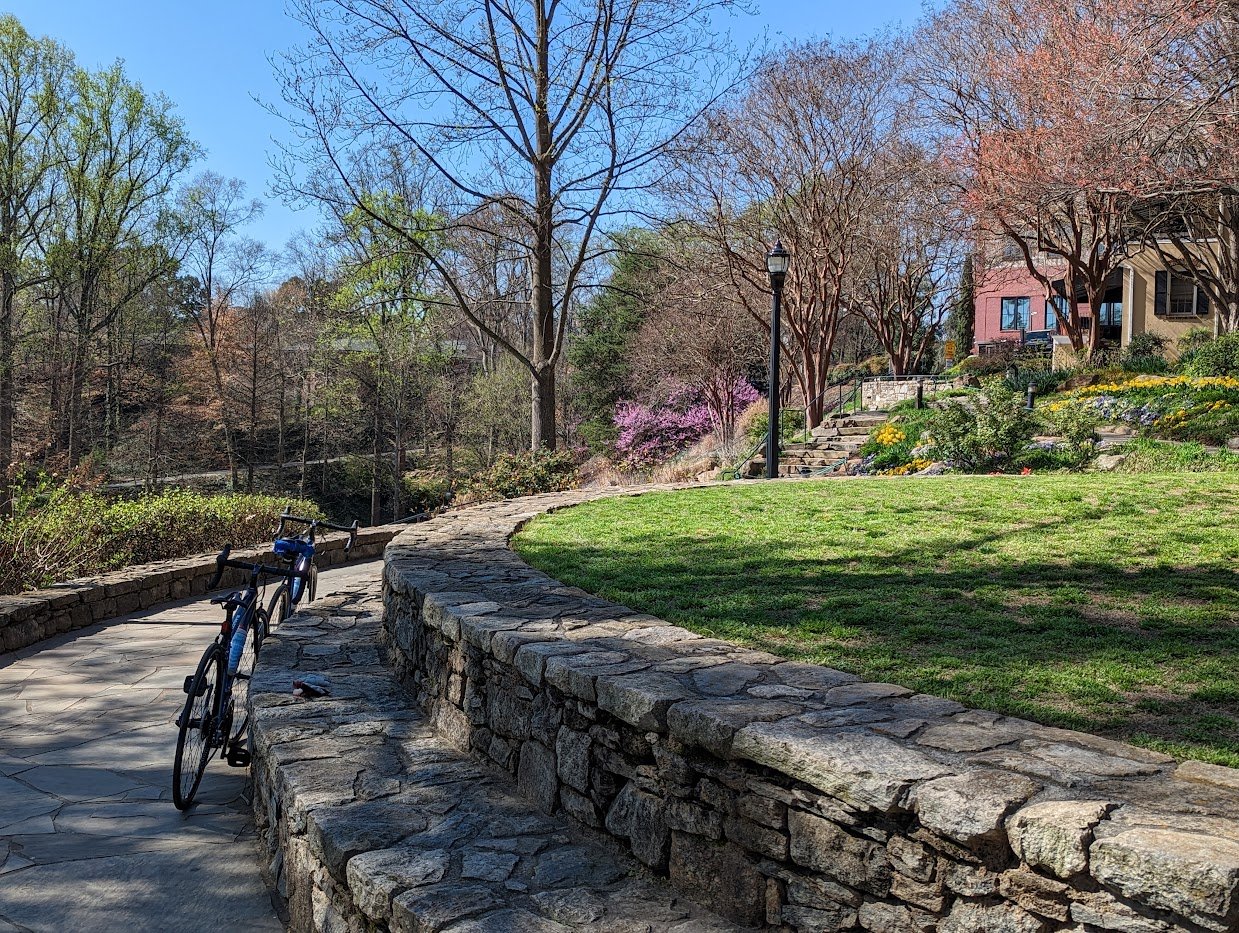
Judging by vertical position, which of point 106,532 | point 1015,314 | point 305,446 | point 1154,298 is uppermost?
point 1015,314

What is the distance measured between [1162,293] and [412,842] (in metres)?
29.1

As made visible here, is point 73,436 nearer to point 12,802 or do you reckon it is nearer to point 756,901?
point 12,802

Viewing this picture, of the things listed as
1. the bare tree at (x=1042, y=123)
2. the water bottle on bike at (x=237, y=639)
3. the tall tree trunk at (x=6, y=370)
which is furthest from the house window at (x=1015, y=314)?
the water bottle on bike at (x=237, y=639)

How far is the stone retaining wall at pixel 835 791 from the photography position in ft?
6.47

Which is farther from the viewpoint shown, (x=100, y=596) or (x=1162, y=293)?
(x=1162, y=293)

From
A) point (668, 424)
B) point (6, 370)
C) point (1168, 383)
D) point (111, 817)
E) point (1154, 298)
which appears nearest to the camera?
point (111, 817)

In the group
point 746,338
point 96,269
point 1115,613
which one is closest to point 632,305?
point 746,338

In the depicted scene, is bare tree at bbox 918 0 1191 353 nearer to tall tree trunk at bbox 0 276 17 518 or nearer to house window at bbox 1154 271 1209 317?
house window at bbox 1154 271 1209 317

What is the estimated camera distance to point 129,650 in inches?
298

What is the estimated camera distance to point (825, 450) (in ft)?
55.4

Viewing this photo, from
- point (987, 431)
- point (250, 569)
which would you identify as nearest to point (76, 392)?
point (250, 569)

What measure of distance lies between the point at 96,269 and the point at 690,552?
22.7 meters

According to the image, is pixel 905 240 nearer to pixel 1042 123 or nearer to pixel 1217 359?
pixel 1042 123

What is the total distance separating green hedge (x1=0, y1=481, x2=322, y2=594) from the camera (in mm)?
9086
